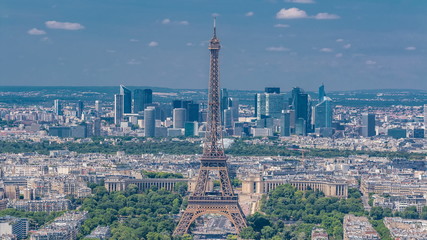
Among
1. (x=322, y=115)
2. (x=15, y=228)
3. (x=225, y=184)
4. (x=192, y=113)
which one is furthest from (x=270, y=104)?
(x=15, y=228)

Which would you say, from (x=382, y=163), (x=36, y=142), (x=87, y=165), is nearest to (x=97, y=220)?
(x=87, y=165)

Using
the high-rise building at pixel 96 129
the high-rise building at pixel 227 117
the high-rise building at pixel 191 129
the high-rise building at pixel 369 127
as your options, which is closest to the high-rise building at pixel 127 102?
the high-rise building at pixel 227 117

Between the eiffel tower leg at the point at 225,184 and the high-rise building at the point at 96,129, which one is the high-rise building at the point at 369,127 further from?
the eiffel tower leg at the point at 225,184

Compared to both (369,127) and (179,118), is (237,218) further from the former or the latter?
(179,118)

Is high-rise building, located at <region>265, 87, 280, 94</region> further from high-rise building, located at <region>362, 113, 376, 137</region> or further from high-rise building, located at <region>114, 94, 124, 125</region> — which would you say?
high-rise building, located at <region>362, 113, 376, 137</region>

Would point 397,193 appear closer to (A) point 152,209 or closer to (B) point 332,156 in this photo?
(A) point 152,209

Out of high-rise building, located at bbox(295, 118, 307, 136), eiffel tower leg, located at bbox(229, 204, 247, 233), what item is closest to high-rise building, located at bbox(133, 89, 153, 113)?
high-rise building, located at bbox(295, 118, 307, 136)

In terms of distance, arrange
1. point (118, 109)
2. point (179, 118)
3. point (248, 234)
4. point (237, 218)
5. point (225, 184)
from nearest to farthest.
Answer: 1. point (248, 234)
2. point (237, 218)
3. point (225, 184)
4. point (179, 118)
5. point (118, 109)
